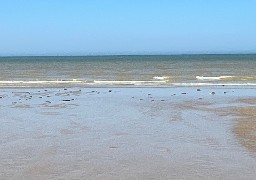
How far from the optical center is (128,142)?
9.95 meters

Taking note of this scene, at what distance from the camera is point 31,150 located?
30.2ft

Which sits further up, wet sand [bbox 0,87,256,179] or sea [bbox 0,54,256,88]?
wet sand [bbox 0,87,256,179]

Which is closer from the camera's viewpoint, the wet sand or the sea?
the wet sand

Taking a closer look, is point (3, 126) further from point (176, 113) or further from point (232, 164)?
point (232, 164)

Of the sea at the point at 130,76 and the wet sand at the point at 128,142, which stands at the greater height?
the wet sand at the point at 128,142

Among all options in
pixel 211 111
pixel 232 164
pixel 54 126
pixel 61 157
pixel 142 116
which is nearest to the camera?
pixel 232 164

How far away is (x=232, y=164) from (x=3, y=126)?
6.39 meters

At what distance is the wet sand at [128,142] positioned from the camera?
25.2 ft

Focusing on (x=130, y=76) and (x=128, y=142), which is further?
(x=130, y=76)

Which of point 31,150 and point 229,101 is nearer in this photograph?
point 31,150

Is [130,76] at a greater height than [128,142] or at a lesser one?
lesser

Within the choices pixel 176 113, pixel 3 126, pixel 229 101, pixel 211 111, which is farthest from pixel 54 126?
pixel 229 101

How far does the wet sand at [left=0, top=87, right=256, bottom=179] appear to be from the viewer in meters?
7.68

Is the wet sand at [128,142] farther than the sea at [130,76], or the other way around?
the sea at [130,76]
